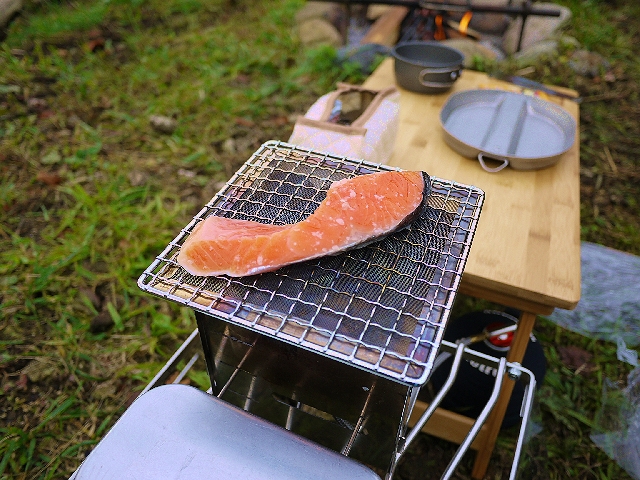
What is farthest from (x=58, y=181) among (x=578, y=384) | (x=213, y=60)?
(x=578, y=384)

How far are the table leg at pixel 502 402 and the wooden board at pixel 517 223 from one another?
13 cm

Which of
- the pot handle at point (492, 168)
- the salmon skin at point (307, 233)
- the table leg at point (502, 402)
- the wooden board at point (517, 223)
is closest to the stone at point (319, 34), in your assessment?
the wooden board at point (517, 223)

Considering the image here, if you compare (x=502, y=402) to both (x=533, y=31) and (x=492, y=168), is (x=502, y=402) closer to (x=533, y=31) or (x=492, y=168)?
(x=492, y=168)

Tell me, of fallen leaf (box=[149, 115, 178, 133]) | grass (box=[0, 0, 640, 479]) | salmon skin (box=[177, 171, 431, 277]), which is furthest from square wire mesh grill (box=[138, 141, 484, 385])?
fallen leaf (box=[149, 115, 178, 133])

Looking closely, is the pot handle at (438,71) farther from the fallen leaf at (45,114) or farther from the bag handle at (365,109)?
the fallen leaf at (45,114)

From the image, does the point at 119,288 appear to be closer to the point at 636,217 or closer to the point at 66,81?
the point at 66,81

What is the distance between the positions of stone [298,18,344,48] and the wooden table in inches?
145

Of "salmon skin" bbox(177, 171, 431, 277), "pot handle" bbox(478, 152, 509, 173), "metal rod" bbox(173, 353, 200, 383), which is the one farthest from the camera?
"pot handle" bbox(478, 152, 509, 173)

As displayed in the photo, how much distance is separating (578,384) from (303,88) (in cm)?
406

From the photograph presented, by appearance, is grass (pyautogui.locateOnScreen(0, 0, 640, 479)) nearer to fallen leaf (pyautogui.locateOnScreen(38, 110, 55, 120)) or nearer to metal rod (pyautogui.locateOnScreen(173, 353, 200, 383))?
fallen leaf (pyautogui.locateOnScreen(38, 110, 55, 120))

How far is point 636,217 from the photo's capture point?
413 cm

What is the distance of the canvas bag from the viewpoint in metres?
2.06

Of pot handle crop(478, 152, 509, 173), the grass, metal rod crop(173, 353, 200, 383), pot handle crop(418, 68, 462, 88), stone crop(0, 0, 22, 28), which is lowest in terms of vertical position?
the grass

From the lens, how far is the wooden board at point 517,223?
194 cm
